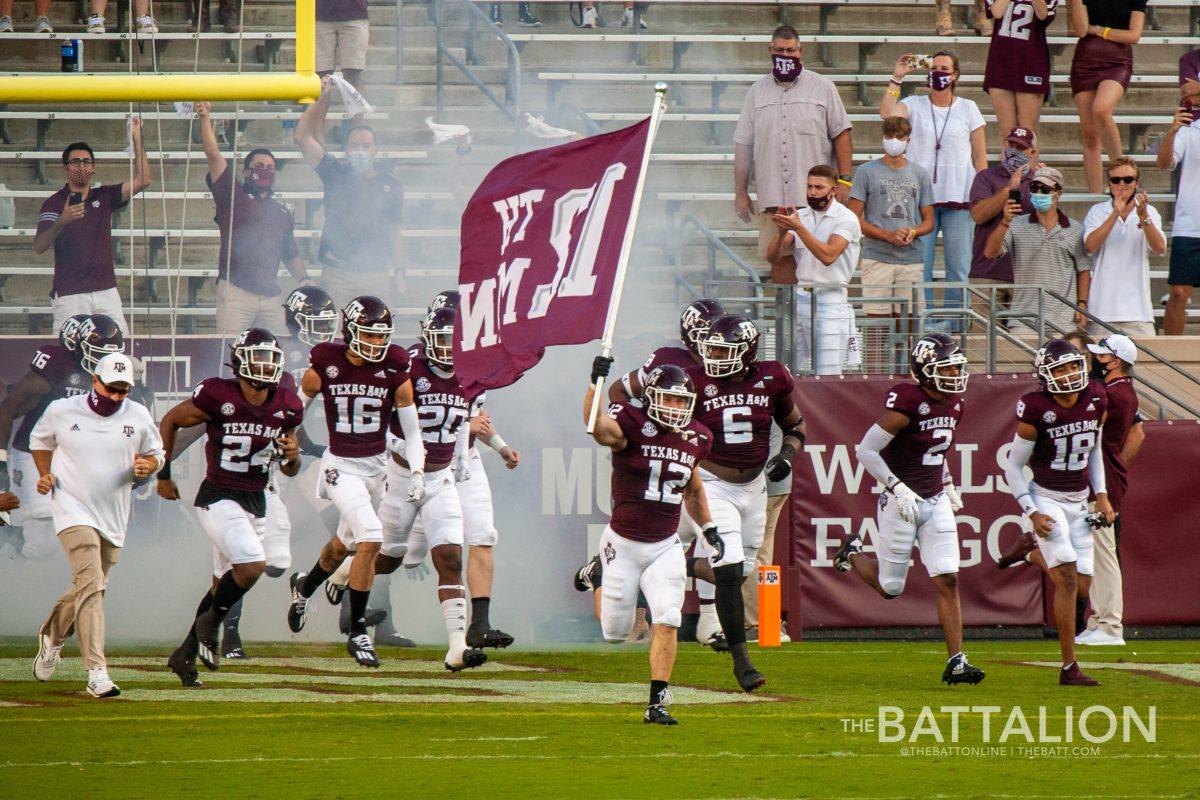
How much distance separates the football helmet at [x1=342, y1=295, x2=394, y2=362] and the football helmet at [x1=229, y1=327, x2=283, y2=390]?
1.59ft

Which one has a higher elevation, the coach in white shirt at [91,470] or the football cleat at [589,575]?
the coach in white shirt at [91,470]

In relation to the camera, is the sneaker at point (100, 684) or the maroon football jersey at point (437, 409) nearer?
the sneaker at point (100, 684)

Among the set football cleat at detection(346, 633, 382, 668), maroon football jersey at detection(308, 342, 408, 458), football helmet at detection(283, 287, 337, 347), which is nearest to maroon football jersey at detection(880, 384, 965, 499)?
maroon football jersey at detection(308, 342, 408, 458)

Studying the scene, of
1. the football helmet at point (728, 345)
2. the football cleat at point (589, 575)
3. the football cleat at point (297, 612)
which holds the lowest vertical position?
the football cleat at point (297, 612)

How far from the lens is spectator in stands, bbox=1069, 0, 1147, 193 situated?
14805 millimetres

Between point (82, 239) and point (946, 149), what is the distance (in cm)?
654

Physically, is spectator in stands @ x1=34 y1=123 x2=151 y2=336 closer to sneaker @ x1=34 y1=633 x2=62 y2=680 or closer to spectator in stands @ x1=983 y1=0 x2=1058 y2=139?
sneaker @ x1=34 y1=633 x2=62 y2=680

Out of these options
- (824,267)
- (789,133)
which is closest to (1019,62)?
(789,133)

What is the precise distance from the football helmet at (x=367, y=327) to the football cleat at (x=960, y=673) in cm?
351

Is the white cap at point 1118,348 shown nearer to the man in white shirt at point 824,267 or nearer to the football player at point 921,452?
the man in white shirt at point 824,267

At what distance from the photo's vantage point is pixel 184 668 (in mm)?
9227

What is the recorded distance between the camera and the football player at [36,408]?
11.7 meters

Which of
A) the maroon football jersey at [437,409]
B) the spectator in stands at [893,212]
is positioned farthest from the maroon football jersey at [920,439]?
the spectator in stands at [893,212]

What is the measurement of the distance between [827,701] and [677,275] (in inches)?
194
